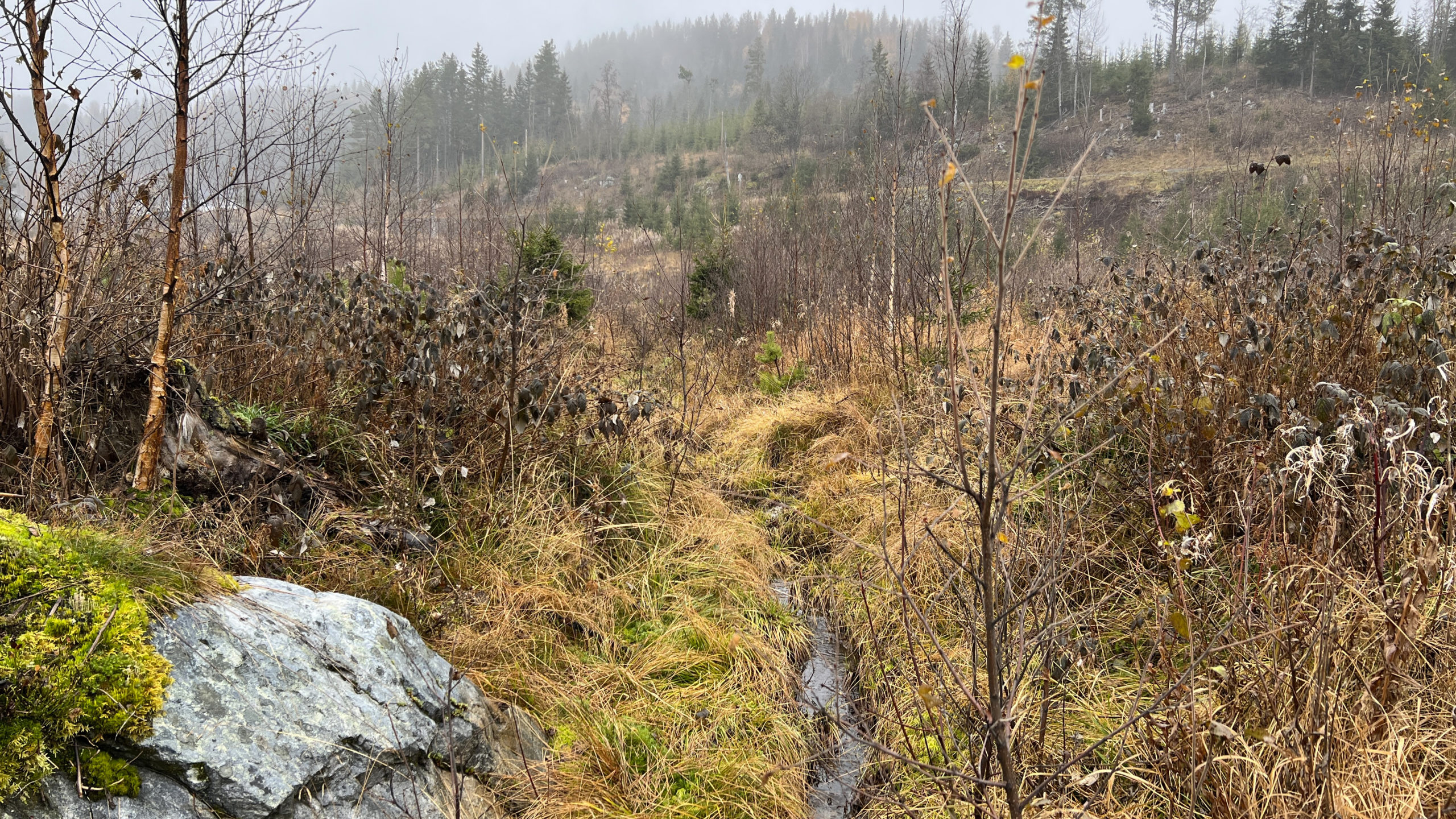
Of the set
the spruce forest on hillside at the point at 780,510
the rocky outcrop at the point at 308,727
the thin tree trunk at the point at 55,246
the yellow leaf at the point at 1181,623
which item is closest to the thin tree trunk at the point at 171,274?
the spruce forest on hillside at the point at 780,510

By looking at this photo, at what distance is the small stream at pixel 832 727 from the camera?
8.36 feet

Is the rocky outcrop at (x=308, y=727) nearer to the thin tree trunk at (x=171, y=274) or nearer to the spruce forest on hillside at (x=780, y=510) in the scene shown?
the spruce forest on hillside at (x=780, y=510)

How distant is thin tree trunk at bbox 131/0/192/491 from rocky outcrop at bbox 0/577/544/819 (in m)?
0.76

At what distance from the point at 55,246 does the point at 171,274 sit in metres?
0.41

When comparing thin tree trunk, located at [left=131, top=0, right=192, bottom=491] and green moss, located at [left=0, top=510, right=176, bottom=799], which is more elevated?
thin tree trunk, located at [left=131, top=0, right=192, bottom=491]

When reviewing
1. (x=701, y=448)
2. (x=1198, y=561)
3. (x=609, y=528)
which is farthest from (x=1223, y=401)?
(x=701, y=448)

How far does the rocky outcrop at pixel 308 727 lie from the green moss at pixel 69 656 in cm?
5

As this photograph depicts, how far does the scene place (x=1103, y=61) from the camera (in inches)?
1565

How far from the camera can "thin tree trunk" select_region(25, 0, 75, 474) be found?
2.32 metres

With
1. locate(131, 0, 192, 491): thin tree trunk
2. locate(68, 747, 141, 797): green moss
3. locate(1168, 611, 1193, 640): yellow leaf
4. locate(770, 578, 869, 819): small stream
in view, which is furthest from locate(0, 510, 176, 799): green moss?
locate(1168, 611, 1193, 640): yellow leaf

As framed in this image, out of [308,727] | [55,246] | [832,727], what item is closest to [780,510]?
[832,727]

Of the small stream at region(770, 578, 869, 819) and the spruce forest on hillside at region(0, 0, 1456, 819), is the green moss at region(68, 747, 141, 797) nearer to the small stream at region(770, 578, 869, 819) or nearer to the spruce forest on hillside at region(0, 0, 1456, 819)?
the spruce forest on hillside at region(0, 0, 1456, 819)

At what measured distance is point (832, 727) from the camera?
2.80 m

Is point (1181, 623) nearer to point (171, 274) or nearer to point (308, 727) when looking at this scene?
point (308, 727)
